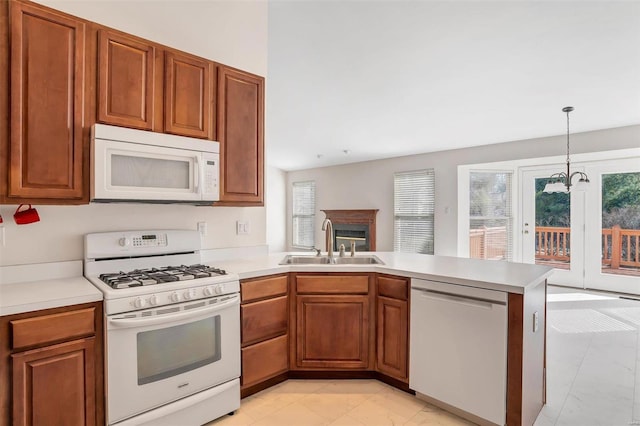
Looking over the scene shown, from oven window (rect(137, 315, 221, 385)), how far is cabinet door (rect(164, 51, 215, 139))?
1.23m

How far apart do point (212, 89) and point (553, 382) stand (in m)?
3.24

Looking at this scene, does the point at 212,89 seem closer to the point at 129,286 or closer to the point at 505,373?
the point at 129,286

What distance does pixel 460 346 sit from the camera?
79.9 inches

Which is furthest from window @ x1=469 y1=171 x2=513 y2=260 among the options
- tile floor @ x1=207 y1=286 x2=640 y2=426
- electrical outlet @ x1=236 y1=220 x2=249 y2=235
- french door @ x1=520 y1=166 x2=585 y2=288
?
electrical outlet @ x1=236 y1=220 x2=249 y2=235

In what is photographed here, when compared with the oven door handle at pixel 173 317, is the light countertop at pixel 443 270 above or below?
above

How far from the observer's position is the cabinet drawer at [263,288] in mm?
2262

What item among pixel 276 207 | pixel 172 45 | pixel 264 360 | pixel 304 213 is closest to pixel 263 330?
pixel 264 360

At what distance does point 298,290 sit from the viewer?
8.20ft

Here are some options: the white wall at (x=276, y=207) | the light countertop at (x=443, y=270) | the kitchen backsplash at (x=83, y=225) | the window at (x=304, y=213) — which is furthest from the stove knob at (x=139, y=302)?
the white wall at (x=276, y=207)

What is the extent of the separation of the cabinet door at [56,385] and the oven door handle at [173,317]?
158 millimetres

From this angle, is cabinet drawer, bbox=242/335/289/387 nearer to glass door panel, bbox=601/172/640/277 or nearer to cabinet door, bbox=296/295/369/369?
cabinet door, bbox=296/295/369/369

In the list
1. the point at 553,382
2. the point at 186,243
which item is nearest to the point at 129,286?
the point at 186,243

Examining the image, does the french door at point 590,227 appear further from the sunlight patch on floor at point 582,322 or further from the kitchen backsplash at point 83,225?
the kitchen backsplash at point 83,225

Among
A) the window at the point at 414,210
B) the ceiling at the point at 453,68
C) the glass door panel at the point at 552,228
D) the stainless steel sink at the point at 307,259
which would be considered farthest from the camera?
the window at the point at 414,210
